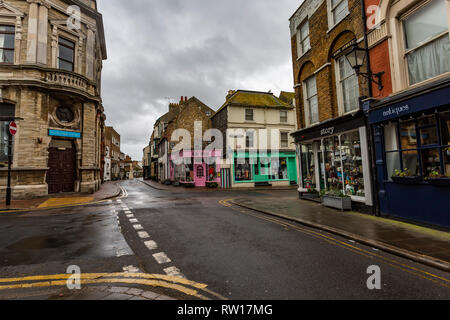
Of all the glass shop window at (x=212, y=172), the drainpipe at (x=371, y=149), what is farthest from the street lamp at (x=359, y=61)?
the glass shop window at (x=212, y=172)

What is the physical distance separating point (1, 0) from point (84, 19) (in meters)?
4.83

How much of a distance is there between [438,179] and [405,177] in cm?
87

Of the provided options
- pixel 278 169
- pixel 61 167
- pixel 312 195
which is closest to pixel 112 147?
pixel 61 167

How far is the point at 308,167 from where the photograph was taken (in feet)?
41.5

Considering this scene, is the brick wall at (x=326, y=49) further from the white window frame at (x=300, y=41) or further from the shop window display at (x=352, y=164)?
the shop window display at (x=352, y=164)

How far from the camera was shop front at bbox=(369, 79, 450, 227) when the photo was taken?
19.8ft

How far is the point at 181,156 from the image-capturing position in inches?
1103

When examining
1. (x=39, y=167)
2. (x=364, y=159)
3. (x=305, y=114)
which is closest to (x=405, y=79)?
(x=364, y=159)

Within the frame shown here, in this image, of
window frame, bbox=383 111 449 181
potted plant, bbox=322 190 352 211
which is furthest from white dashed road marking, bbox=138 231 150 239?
window frame, bbox=383 111 449 181

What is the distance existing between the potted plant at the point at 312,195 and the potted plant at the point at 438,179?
5.30 metres

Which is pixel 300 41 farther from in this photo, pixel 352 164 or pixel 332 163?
pixel 352 164

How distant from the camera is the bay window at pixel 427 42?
250 inches

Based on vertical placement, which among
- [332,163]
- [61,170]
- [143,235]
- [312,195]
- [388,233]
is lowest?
→ [388,233]
